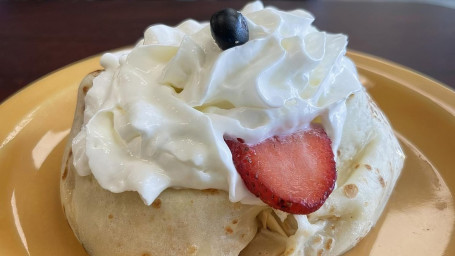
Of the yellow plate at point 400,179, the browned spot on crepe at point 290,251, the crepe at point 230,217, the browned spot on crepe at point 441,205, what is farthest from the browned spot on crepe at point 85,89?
the browned spot on crepe at point 441,205

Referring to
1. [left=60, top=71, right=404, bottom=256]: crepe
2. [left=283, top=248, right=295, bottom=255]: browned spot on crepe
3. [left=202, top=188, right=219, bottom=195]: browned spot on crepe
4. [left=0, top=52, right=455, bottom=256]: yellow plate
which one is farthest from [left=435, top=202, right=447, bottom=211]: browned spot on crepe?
[left=202, top=188, right=219, bottom=195]: browned spot on crepe

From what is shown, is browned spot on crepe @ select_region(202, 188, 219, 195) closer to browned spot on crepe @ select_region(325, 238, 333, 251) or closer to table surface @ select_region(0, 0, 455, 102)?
browned spot on crepe @ select_region(325, 238, 333, 251)

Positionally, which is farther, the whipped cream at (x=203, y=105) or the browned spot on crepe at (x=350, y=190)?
the browned spot on crepe at (x=350, y=190)

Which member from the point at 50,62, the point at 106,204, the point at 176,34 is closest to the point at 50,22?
A: the point at 50,62

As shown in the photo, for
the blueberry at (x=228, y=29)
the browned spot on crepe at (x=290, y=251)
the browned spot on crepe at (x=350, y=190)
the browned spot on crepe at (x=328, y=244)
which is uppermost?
the blueberry at (x=228, y=29)

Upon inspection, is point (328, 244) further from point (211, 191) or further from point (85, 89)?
point (85, 89)

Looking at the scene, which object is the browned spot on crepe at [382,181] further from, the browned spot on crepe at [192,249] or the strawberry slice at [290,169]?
the browned spot on crepe at [192,249]
